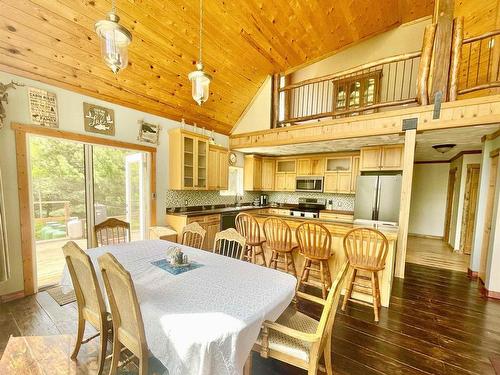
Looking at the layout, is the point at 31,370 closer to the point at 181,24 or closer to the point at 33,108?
the point at 33,108

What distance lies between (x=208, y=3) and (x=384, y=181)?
4041 mm

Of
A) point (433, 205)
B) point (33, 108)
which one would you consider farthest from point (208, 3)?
point (433, 205)

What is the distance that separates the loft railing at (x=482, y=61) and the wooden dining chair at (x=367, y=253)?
247 cm

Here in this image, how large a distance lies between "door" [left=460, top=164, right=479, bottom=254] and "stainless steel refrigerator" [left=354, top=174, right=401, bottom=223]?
2.67m

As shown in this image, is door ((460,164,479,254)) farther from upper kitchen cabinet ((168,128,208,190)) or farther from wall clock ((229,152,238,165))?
upper kitchen cabinet ((168,128,208,190))

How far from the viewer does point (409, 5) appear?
4402 millimetres

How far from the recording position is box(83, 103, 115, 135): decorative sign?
A: 122 inches

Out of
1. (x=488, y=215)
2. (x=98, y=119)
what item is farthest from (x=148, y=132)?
(x=488, y=215)

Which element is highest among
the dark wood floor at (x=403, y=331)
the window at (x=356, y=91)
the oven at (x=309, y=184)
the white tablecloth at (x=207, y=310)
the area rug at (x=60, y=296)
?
the window at (x=356, y=91)

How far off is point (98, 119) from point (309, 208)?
4.89 metres

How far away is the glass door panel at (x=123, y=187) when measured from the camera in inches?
151

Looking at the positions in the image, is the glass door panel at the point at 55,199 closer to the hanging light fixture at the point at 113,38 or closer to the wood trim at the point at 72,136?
the wood trim at the point at 72,136

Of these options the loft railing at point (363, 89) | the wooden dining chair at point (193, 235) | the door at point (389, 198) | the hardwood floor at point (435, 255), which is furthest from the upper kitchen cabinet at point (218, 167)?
the hardwood floor at point (435, 255)

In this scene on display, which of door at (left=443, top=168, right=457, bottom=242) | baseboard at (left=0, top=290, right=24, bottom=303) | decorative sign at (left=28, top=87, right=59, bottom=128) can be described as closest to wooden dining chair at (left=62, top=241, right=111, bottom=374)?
baseboard at (left=0, top=290, right=24, bottom=303)
